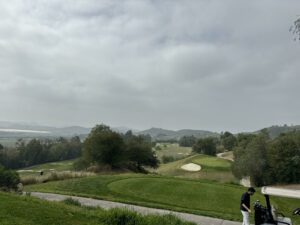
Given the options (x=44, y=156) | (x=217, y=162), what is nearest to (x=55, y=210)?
(x=217, y=162)

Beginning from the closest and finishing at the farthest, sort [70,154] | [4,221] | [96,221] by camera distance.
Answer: [4,221] → [96,221] → [70,154]

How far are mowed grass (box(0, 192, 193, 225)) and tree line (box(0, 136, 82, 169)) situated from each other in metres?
91.0

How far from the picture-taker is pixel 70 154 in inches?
4685

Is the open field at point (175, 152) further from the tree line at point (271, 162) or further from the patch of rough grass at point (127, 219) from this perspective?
the patch of rough grass at point (127, 219)

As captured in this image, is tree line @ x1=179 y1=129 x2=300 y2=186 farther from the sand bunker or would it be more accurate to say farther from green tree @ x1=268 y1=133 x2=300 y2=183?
the sand bunker

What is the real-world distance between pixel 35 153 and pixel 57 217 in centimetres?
10433

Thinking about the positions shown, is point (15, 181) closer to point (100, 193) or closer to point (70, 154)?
point (100, 193)

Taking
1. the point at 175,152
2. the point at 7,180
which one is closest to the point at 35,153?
the point at 175,152

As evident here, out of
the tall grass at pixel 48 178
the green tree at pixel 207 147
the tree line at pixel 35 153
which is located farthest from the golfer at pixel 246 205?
the green tree at pixel 207 147

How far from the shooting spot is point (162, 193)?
2172 centimetres

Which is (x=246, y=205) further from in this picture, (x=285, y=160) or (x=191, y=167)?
(x=191, y=167)

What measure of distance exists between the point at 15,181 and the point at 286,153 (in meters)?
37.1

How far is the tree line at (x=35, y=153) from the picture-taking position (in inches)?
3942

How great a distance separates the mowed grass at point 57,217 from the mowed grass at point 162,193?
7670 millimetres
